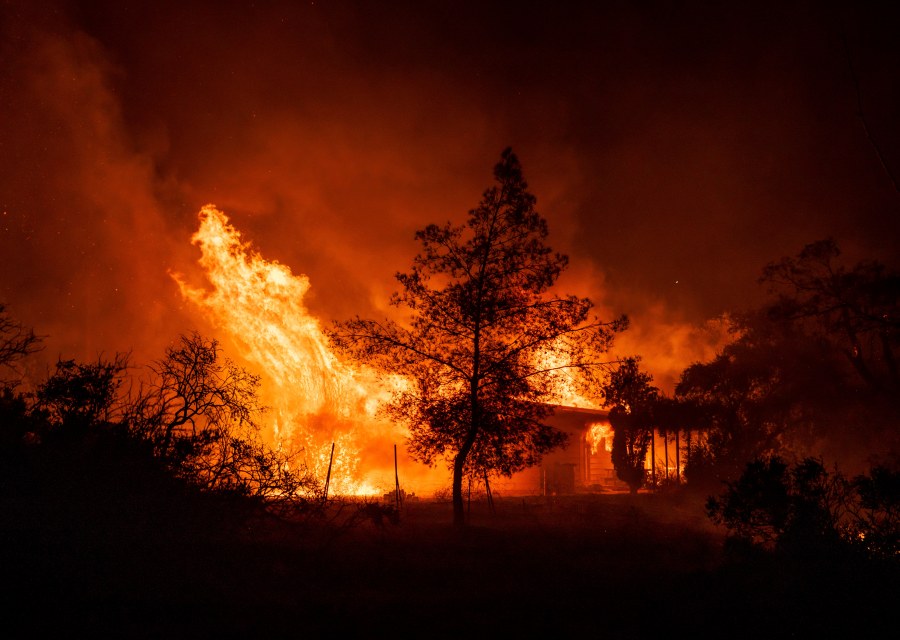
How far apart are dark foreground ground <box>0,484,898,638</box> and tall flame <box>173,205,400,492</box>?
19.7 metres

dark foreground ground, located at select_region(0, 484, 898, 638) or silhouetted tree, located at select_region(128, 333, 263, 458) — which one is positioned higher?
silhouetted tree, located at select_region(128, 333, 263, 458)

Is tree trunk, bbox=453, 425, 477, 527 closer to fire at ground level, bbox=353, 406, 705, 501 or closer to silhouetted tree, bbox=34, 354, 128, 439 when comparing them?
silhouetted tree, bbox=34, 354, 128, 439

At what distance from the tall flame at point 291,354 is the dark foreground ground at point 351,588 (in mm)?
19678

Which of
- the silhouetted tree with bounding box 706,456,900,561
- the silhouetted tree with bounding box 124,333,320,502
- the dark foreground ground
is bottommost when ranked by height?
the dark foreground ground

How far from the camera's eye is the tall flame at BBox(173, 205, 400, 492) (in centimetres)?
3128

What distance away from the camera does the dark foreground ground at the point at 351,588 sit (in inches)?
262

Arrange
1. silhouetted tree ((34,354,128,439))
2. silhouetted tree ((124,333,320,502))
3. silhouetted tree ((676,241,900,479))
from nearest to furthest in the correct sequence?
silhouetted tree ((34,354,128,439)) → silhouetted tree ((124,333,320,502)) → silhouetted tree ((676,241,900,479))

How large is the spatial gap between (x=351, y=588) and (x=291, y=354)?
76.2ft

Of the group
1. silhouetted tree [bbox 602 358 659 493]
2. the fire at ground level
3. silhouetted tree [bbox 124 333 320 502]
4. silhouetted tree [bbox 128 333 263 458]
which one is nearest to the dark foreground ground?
silhouetted tree [bbox 124 333 320 502]

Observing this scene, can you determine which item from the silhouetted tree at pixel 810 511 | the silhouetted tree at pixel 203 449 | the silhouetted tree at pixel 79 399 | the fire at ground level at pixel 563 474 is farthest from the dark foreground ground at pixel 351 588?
the fire at ground level at pixel 563 474

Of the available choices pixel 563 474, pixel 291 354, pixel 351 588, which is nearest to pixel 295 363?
pixel 291 354

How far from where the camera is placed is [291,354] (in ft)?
103

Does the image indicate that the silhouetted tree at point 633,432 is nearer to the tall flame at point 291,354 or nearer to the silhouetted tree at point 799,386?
the silhouetted tree at point 799,386

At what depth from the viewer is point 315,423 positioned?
31859 mm
